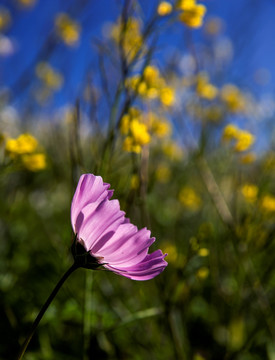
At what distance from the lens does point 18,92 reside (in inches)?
107

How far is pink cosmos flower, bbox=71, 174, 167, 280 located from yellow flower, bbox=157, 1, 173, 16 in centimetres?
62

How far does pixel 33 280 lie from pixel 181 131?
84 centimetres

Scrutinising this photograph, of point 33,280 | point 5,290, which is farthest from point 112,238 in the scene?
point 33,280

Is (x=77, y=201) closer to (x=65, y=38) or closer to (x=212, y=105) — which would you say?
(x=212, y=105)

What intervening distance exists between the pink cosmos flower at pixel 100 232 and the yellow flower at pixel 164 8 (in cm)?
62

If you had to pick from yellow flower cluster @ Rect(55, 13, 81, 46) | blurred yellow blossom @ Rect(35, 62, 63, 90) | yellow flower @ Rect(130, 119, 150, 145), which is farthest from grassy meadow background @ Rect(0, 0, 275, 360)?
blurred yellow blossom @ Rect(35, 62, 63, 90)

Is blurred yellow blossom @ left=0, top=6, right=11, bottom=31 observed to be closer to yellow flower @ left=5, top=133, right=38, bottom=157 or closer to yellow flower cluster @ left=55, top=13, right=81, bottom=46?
yellow flower cluster @ left=55, top=13, right=81, bottom=46

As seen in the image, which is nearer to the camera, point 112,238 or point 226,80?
point 112,238

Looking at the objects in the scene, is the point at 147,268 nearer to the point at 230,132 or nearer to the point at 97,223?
the point at 97,223

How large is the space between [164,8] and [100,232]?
0.73 meters

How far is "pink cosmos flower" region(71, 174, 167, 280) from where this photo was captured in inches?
18.0

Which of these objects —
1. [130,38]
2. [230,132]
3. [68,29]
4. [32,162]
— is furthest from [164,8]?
[68,29]

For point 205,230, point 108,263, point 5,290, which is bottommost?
point 5,290

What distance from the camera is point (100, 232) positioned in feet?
1.54
